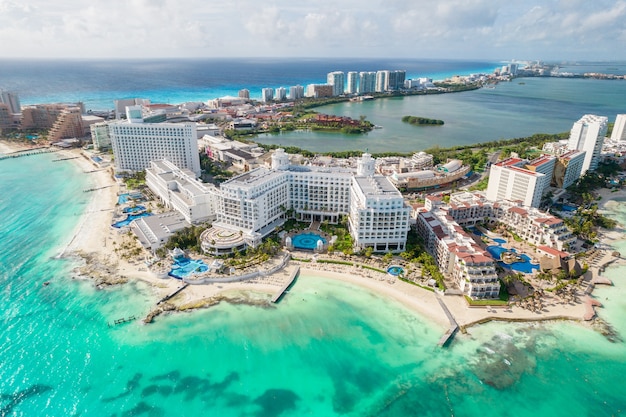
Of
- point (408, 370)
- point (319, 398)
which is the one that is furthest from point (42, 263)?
point (408, 370)

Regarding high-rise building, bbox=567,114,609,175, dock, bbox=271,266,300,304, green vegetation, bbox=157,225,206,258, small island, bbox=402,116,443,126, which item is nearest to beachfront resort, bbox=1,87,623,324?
green vegetation, bbox=157,225,206,258

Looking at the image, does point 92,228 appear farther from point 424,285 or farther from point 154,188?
point 424,285

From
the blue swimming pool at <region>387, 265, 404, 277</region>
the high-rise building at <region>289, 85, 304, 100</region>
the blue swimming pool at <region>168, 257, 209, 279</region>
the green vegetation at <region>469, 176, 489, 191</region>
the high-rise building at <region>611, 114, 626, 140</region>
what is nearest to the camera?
the blue swimming pool at <region>168, 257, 209, 279</region>

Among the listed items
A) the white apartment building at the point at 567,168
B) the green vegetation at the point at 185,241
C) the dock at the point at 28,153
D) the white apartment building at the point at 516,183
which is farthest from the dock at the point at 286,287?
the dock at the point at 28,153

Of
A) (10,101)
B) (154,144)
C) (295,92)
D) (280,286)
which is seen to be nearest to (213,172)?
(154,144)

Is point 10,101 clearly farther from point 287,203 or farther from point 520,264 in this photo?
point 520,264

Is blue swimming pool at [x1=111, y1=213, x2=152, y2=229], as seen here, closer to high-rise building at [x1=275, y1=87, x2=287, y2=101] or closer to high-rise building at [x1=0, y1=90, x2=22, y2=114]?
high-rise building at [x1=0, y1=90, x2=22, y2=114]

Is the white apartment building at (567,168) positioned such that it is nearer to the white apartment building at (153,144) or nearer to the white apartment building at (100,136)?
the white apartment building at (153,144)
